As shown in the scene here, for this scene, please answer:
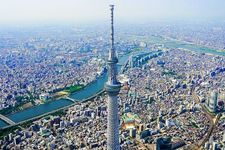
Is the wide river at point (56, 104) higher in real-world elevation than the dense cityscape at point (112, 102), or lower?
lower

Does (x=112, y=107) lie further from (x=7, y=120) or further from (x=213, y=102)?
(x=213, y=102)

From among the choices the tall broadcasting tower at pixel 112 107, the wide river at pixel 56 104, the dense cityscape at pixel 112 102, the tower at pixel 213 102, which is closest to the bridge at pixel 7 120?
the dense cityscape at pixel 112 102

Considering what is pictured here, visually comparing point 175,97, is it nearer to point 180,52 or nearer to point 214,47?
point 180,52

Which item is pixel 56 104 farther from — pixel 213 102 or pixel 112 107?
pixel 112 107

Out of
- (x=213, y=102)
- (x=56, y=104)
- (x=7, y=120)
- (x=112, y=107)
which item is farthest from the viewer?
(x=56, y=104)

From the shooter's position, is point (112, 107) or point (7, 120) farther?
point (7, 120)

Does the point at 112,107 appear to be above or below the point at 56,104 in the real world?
above

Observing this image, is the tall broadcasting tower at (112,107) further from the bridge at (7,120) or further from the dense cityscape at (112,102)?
the bridge at (7,120)

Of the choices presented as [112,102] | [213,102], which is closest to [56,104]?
[213,102]

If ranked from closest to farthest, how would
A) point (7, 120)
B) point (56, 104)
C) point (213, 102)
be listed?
point (7, 120), point (213, 102), point (56, 104)

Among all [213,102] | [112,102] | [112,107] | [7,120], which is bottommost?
[7,120]

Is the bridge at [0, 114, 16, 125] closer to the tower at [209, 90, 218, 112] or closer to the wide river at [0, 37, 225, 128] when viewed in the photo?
the wide river at [0, 37, 225, 128]
